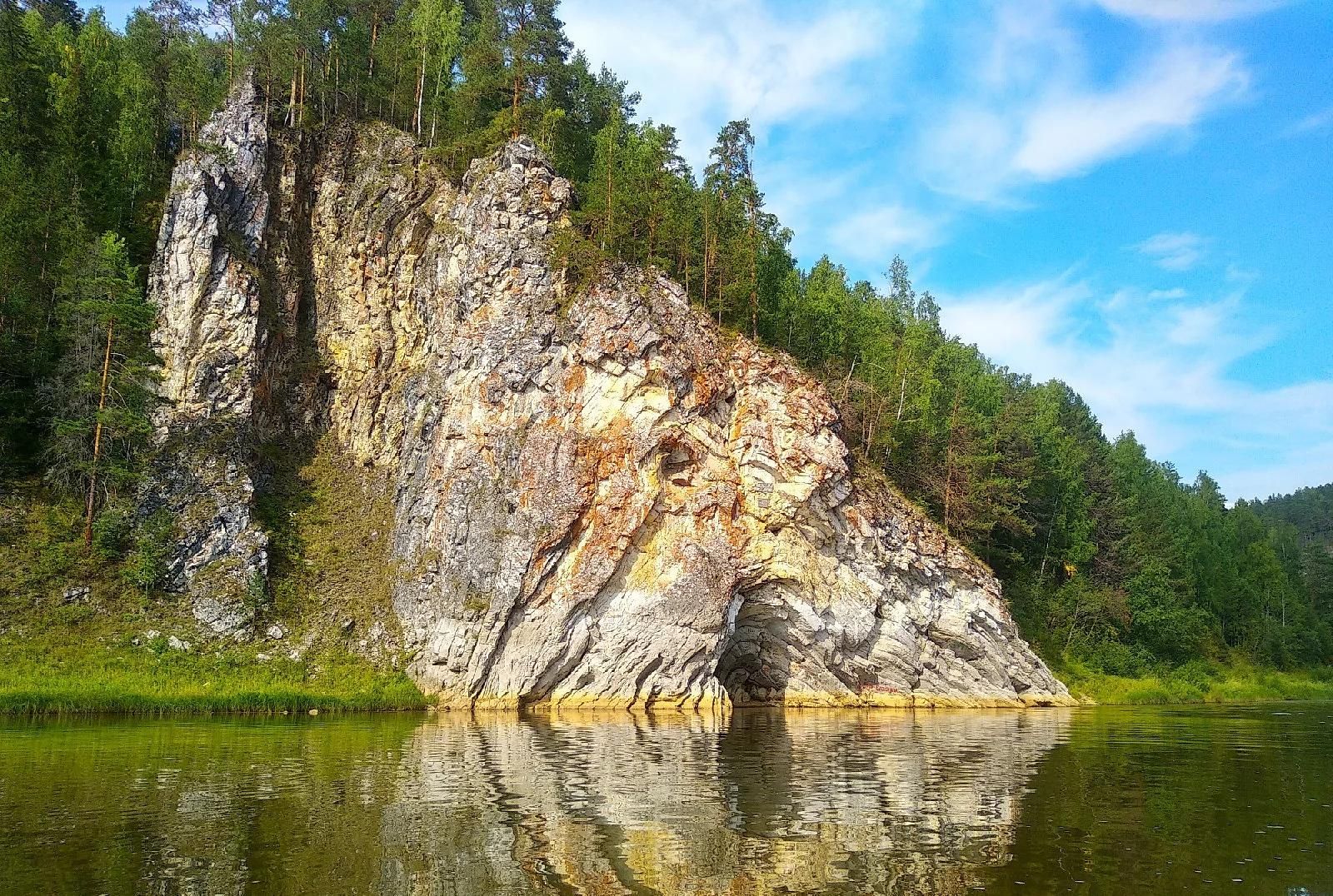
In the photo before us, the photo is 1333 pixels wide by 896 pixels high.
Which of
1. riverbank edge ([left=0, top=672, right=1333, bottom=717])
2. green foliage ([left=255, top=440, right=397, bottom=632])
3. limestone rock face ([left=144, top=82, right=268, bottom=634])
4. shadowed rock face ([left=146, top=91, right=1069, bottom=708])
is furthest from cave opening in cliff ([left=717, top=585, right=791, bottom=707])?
limestone rock face ([left=144, top=82, right=268, bottom=634])

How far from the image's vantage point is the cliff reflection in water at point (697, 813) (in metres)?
9.46

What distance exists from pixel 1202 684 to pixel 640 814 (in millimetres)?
54589

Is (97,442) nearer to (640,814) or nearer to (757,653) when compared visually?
(757,653)

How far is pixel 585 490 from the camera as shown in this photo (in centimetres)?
3566

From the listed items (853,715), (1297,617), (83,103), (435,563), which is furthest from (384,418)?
(1297,617)

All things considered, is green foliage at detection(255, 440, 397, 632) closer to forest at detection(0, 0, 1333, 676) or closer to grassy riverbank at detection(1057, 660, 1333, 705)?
forest at detection(0, 0, 1333, 676)

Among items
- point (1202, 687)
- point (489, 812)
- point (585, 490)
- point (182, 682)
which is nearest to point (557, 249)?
point (585, 490)

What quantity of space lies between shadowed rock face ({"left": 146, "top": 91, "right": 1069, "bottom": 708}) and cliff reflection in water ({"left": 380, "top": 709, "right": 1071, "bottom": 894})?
1007 centimetres

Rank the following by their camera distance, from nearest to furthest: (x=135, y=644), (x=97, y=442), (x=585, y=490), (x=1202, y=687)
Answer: (x=135, y=644), (x=97, y=442), (x=585, y=490), (x=1202, y=687)

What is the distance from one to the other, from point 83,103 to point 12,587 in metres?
26.2

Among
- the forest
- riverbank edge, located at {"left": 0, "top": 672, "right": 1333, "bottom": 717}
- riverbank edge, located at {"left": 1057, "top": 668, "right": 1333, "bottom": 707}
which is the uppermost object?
the forest

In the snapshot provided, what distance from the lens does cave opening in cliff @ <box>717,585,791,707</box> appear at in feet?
123

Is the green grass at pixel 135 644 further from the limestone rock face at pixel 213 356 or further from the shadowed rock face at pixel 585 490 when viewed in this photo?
the shadowed rock face at pixel 585 490

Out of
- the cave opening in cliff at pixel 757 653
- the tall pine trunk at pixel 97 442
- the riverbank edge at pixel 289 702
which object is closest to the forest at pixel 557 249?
the tall pine trunk at pixel 97 442
